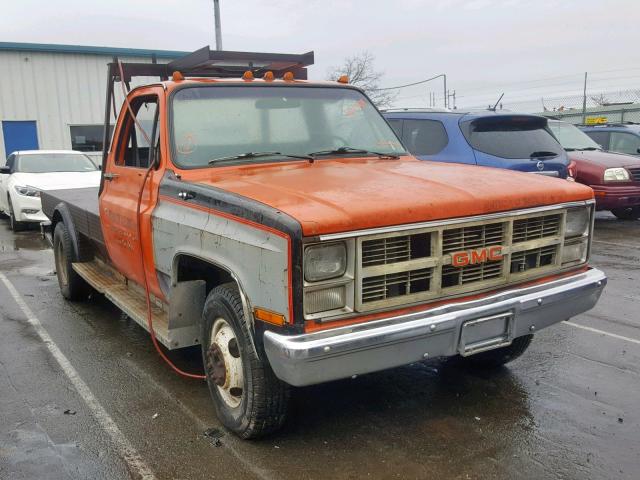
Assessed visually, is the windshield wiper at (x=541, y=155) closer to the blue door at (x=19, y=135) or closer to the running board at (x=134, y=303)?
the running board at (x=134, y=303)

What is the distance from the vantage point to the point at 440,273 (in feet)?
10.5

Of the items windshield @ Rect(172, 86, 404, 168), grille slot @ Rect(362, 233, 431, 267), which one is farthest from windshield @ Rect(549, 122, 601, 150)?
grille slot @ Rect(362, 233, 431, 267)

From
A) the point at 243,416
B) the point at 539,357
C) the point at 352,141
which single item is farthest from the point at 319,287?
the point at 539,357

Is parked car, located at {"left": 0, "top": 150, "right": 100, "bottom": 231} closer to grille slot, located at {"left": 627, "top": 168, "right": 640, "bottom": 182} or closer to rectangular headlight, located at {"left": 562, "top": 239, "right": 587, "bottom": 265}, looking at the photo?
rectangular headlight, located at {"left": 562, "top": 239, "right": 587, "bottom": 265}

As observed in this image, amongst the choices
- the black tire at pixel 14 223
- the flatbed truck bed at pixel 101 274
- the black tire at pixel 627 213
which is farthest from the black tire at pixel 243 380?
the black tire at pixel 627 213

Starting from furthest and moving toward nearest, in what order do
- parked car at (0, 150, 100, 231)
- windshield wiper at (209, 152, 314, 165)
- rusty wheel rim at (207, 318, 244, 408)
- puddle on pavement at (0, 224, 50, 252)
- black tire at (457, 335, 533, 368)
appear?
parked car at (0, 150, 100, 231)
puddle on pavement at (0, 224, 50, 252)
black tire at (457, 335, 533, 368)
windshield wiper at (209, 152, 314, 165)
rusty wheel rim at (207, 318, 244, 408)

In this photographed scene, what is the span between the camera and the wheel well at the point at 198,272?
12.4 ft

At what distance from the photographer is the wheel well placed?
3.79 m

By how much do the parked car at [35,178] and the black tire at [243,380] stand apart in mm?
7895

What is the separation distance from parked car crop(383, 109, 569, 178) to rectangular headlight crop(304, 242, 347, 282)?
4.93 metres

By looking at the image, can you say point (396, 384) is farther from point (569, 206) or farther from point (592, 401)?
point (569, 206)

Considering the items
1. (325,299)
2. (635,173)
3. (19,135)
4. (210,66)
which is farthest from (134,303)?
(19,135)

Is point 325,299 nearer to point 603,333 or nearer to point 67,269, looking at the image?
point 603,333

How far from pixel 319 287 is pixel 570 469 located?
1615 millimetres
